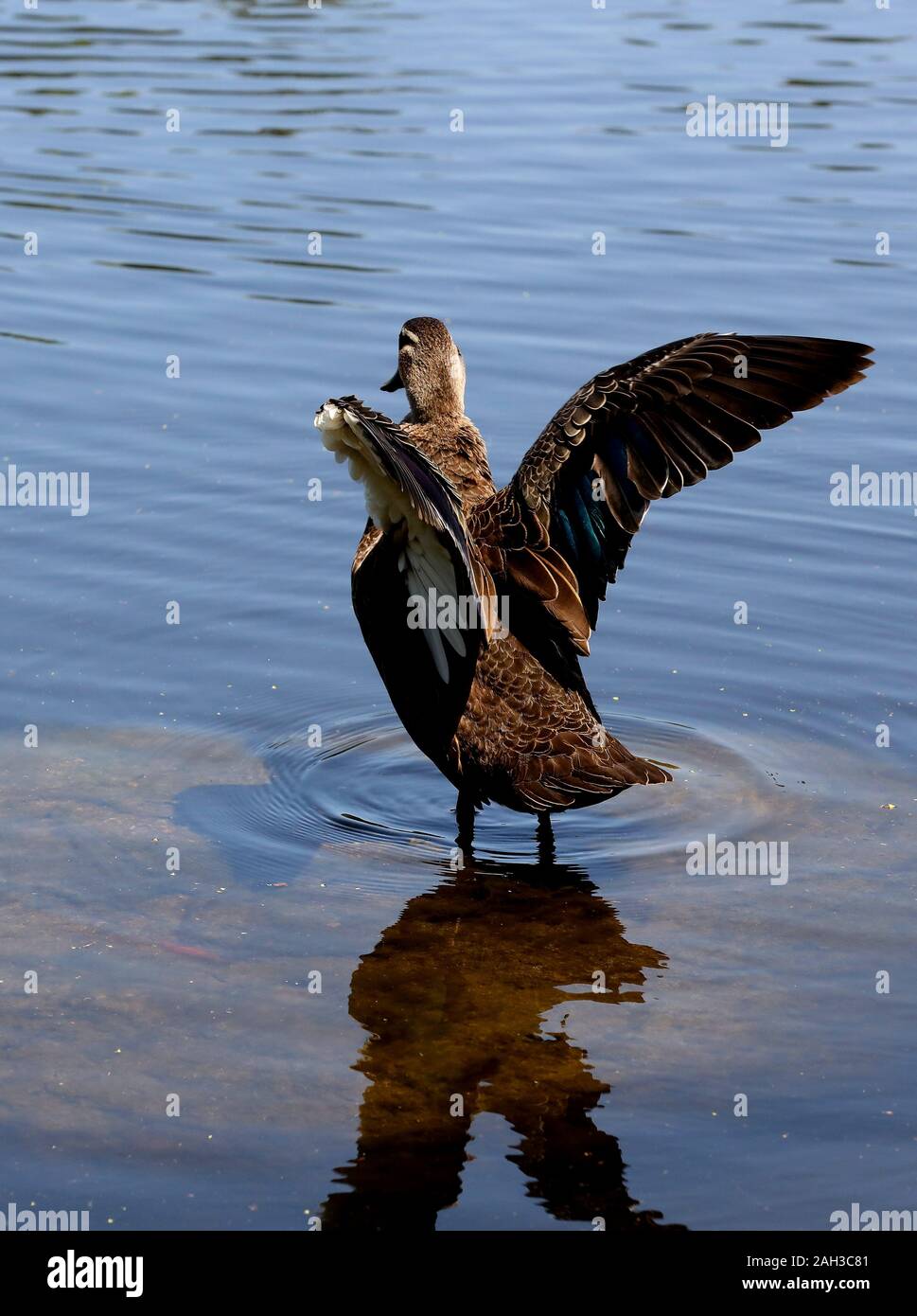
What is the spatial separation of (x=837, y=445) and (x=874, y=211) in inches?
177

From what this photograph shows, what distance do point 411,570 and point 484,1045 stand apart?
5.41 feet

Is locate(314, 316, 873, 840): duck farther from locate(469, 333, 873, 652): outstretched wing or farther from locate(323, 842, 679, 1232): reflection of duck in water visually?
locate(323, 842, 679, 1232): reflection of duck in water

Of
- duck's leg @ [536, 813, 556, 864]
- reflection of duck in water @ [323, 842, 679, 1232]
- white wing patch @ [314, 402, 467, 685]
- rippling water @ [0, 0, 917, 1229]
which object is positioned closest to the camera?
reflection of duck in water @ [323, 842, 679, 1232]

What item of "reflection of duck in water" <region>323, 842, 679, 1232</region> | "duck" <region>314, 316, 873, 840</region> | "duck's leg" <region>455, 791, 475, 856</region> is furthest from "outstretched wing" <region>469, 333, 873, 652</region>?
"reflection of duck in water" <region>323, 842, 679, 1232</region>

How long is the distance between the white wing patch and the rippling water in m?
0.80

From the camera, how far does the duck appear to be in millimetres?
6230

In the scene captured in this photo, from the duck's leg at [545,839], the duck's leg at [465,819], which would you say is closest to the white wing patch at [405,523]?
the duck's leg at [465,819]

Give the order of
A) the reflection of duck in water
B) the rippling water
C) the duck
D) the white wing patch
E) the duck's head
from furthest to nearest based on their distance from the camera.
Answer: the duck's head
the duck
the white wing patch
the rippling water
the reflection of duck in water

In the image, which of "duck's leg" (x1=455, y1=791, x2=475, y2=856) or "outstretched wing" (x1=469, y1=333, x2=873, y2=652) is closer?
"outstretched wing" (x1=469, y1=333, x2=873, y2=652)

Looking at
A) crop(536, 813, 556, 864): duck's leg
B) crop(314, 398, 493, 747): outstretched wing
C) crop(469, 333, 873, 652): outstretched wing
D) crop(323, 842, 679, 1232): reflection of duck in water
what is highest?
crop(469, 333, 873, 652): outstretched wing

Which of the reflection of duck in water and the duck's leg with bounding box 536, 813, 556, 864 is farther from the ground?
the duck's leg with bounding box 536, 813, 556, 864

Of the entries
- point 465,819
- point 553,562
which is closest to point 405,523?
point 553,562

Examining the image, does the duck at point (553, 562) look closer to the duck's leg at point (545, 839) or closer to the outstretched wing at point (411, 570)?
the outstretched wing at point (411, 570)
